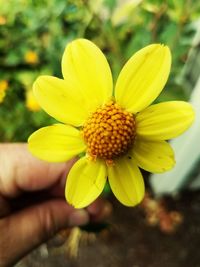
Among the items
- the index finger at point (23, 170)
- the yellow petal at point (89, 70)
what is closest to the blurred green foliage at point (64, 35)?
the index finger at point (23, 170)

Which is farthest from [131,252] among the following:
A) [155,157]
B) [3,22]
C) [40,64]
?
[155,157]

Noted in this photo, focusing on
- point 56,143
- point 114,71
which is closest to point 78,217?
point 114,71

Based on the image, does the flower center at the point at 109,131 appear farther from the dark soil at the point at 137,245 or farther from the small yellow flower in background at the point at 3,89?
the dark soil at the point at 137,245

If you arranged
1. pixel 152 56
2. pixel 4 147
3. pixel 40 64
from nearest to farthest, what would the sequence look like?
pixel 152 56, pixel 4 147, pixel 40 64

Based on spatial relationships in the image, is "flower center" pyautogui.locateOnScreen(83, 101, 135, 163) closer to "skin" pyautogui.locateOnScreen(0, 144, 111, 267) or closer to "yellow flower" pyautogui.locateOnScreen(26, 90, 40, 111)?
"skin" pyautogui.locateOnScreen(0, 144, 111, 267)

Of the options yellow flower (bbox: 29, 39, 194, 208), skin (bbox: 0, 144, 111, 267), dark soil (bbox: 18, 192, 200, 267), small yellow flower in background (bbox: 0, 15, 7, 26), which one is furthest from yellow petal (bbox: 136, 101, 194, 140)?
dark soil (bbox: 18, 192, 200, 267)

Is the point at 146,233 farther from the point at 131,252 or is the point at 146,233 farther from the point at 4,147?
the point at 4,147

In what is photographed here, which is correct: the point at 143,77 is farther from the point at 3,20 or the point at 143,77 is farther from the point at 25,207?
the point at 3,20
